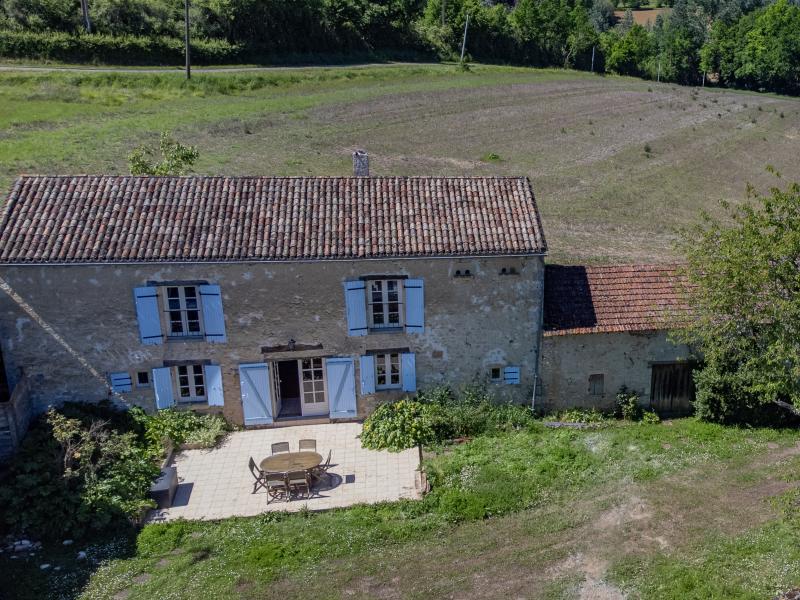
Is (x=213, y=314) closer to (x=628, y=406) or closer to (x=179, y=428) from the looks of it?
(x=179, y=428)

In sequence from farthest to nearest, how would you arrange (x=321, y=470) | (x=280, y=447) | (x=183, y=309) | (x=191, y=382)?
(x=191, y=382)
(x=183, y=309)
(x=280, y=447)
(x=321, y=470)

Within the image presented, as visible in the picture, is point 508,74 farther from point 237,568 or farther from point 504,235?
point 237,568

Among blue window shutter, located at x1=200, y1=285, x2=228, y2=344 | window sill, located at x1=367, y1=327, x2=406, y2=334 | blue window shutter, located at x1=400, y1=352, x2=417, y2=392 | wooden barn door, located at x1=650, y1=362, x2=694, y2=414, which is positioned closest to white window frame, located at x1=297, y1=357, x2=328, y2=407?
window sill, located at x1=367, y1=327, x2=406, y2=334

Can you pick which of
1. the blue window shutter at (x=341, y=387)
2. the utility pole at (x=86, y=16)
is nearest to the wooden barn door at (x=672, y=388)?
the blue window shutter at (x=341, y=387)

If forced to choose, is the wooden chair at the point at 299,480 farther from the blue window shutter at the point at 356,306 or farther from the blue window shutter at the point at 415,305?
the blue window shutter at the point at 415,305

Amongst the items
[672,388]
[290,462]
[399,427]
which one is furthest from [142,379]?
[672,388]
